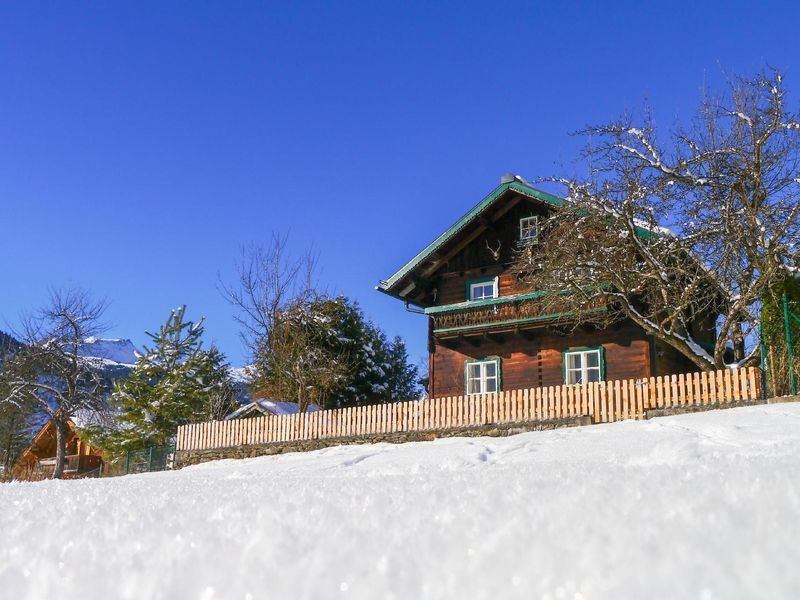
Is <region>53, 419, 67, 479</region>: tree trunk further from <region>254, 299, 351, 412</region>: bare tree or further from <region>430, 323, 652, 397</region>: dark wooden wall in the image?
<region>430, 323, 652, 397</region>: dark wooden wall

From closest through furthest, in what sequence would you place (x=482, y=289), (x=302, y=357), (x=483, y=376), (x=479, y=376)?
(x=483, y=376) → (x=479, y=376) → (x=482, y=289) → (x=302, y=357)

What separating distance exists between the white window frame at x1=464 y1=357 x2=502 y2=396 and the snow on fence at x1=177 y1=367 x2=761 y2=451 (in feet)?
17.5

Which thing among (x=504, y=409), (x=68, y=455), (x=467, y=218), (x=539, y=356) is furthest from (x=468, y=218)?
(x=68, y=455)

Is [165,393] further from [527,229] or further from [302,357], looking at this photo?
[527,229]

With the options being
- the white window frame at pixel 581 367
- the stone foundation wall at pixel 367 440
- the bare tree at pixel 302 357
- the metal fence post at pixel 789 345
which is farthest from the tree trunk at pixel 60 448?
the metal fence post at pixel 789 345

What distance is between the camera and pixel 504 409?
17.7 meters

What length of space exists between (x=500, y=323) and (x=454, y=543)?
2145 cm

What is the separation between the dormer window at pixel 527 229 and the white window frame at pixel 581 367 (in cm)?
392

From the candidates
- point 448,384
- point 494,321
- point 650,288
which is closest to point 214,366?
point 448,384

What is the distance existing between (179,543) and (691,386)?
15831 mm

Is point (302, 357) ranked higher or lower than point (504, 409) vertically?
higher

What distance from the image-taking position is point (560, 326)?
22438mm

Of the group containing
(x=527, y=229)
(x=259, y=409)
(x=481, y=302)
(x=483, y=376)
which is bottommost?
(x=259, y=409)

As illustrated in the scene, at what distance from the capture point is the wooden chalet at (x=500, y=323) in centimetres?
2172
